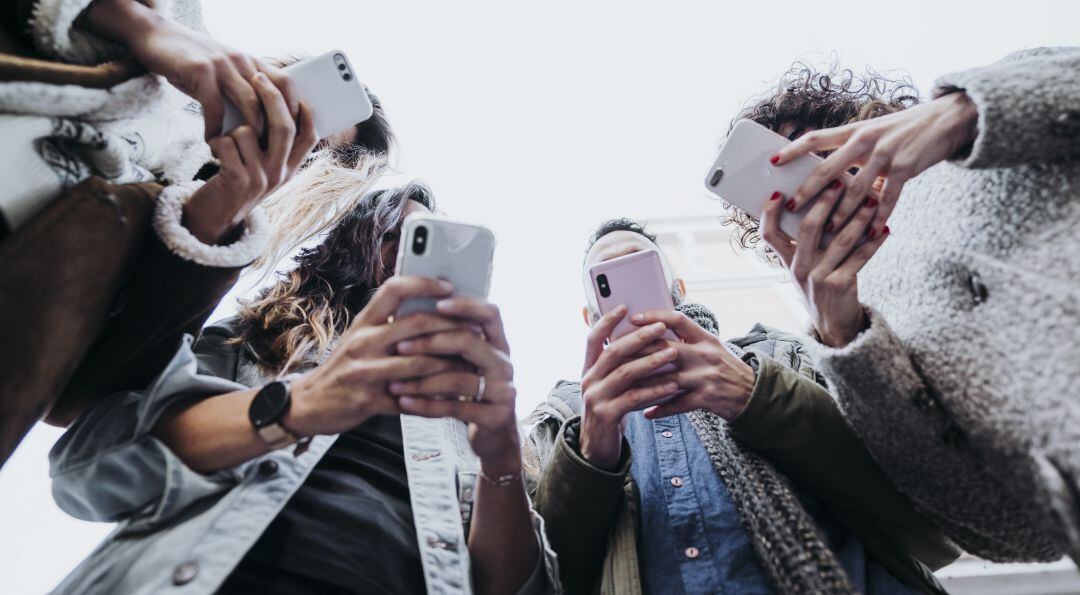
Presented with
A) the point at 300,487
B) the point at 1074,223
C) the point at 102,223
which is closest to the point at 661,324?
the point at 1074,223

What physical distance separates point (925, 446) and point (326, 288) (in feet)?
4.05

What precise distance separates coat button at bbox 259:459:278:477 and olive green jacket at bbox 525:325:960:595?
0.50m

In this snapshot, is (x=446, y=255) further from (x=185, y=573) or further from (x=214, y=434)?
(x=185, y=573)

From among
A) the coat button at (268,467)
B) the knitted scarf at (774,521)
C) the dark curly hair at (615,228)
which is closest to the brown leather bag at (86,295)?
the coat button at (268,467)

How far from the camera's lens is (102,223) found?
598 mm

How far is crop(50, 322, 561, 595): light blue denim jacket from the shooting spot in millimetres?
650

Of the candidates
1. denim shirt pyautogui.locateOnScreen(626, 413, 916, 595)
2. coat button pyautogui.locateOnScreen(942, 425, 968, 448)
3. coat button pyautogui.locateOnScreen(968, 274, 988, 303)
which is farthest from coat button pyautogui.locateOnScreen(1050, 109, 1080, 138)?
denim shirt pyautogui.locateOnScreen(626, 413, 916, 595)

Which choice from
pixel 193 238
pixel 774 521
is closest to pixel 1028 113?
pixel 774 521

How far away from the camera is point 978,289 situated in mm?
660

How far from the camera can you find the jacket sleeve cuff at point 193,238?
667 millimetres

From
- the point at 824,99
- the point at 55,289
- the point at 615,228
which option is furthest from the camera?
the point at 615,228

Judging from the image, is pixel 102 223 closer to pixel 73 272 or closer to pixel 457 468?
pixel 73 272

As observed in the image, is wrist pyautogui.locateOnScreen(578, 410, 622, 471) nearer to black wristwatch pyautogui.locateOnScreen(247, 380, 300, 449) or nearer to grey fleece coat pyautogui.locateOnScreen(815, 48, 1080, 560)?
grey fleece coat pyautogui.locateOnScreen(815, 48, 1080, 560)

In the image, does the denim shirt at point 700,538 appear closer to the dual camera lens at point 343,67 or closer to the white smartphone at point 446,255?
the white smartphone at point 446,255
